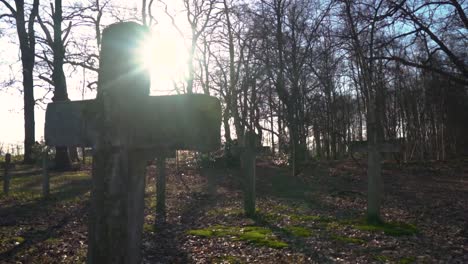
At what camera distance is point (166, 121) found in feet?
8.99

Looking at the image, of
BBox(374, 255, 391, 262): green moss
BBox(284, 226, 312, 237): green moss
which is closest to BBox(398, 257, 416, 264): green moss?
BBox(374, 255, 391, 262): green moss

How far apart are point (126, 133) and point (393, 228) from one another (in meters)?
7.55

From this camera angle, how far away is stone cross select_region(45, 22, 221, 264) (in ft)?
8.80

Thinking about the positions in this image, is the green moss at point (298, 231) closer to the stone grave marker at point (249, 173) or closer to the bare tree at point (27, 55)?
the stone grave marker at point (249, 173)

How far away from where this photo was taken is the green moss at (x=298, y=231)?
8.61 m

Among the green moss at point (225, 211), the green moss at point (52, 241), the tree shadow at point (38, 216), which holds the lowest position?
the green moss at point (225, 211)

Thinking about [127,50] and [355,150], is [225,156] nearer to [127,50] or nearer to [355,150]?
[355,150]

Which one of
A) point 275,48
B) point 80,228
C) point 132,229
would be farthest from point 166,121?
point 275,48

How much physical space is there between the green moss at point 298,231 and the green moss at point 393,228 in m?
1.12

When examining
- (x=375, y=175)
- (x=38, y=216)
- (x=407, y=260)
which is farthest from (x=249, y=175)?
(x=38, y=216)

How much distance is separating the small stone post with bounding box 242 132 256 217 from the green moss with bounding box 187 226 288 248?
1453mm

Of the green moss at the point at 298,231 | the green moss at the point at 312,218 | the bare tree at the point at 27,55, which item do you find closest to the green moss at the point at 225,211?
the green moss at the point at 312,218

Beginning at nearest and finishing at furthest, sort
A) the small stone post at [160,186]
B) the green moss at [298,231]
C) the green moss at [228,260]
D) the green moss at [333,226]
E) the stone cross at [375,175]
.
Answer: the green moss at [228,260] → the green moss at [298,231] → the green moss at [333,226] → the stone cross at [375,175] → the small stone post at [160,186]

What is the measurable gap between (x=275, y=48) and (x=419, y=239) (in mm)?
15494
